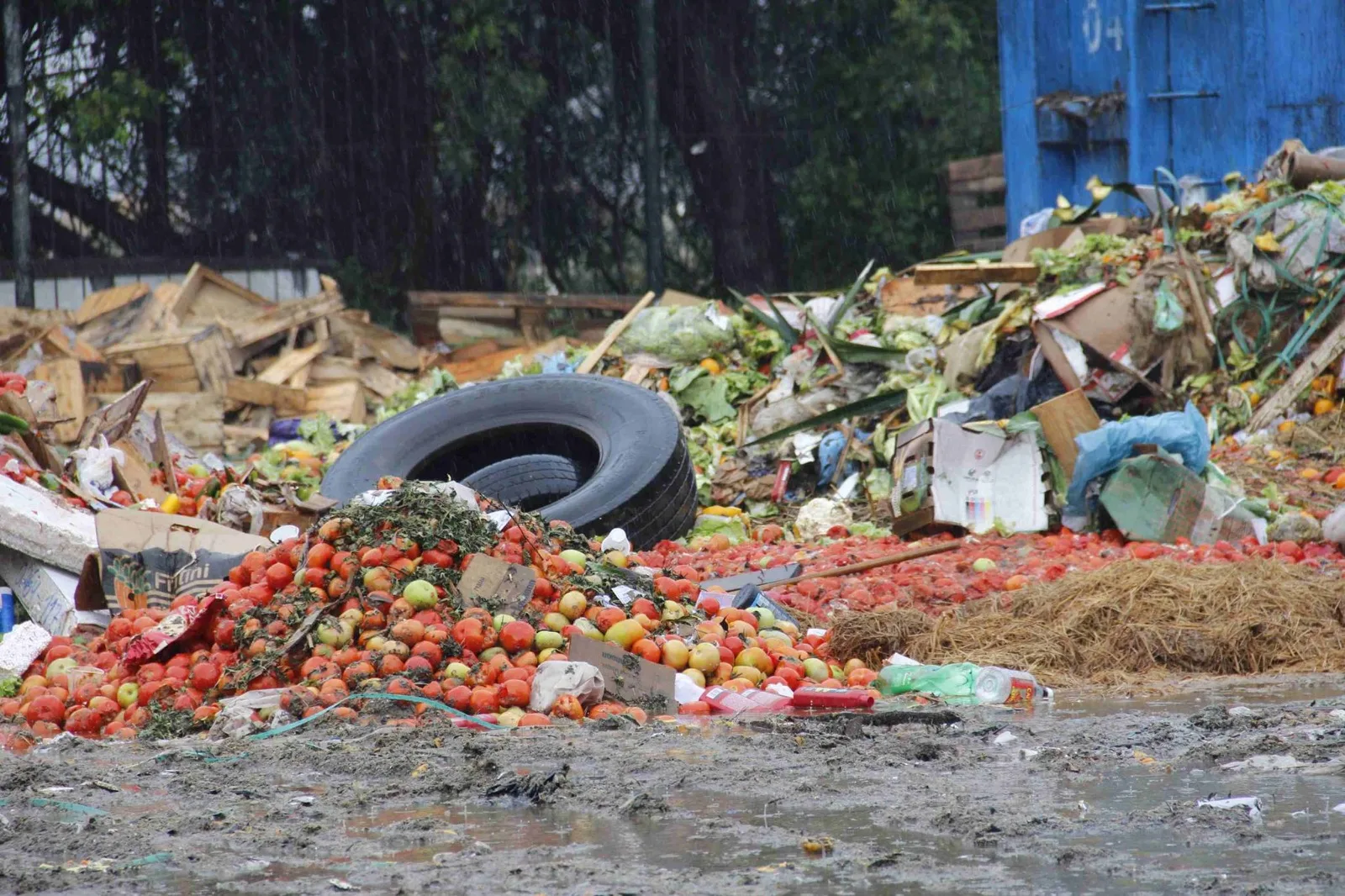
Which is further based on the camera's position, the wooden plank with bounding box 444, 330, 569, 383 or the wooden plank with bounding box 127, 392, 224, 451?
the wooden plank with bounding box 444, 330, 569, 383

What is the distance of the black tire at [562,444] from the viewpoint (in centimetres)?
844

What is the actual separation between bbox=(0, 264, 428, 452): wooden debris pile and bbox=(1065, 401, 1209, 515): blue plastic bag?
7.27 m

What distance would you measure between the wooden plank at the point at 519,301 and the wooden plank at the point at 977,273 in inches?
184

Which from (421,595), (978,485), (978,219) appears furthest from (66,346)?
(978,219)

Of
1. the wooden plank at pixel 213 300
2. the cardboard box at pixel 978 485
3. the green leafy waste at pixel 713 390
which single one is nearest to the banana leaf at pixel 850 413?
the green leafy waste at pixel 713 390

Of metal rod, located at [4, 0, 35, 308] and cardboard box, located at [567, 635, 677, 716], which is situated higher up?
metal rod, located at [4, 0, 35, 308]

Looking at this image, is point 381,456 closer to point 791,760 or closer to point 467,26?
point 791,760

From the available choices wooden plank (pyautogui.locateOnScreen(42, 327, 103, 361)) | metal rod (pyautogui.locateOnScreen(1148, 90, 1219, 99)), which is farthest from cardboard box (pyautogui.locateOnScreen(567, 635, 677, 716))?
metal rod (pyautogui.locateOnScreen(1148, 90, 1219, 99))

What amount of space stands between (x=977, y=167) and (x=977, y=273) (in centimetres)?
589

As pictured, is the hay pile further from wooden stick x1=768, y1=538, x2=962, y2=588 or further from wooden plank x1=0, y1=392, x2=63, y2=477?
wooden plank x1=0, y1=392, x2=63, y2=477

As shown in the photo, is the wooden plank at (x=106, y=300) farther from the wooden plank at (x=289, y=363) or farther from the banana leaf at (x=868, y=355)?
the banana leaf at (x=868, y=355)

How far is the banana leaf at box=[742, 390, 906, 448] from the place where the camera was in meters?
10.5

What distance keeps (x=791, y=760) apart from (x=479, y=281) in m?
13.7

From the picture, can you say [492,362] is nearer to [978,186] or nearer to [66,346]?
[66,346]
